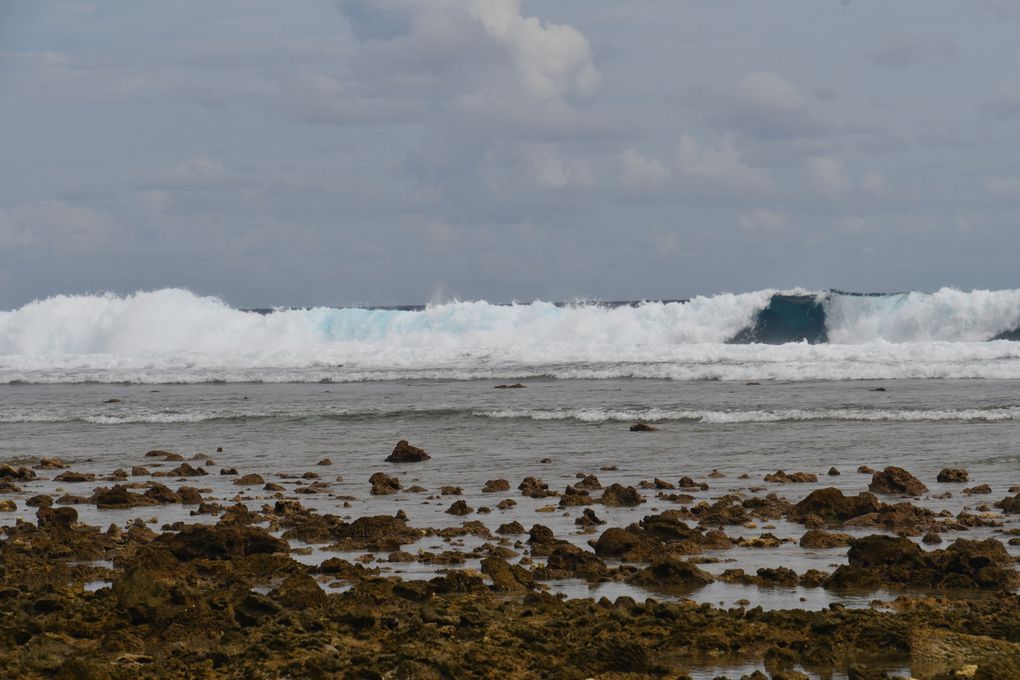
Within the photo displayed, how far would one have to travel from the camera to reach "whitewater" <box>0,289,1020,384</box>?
4506 cm

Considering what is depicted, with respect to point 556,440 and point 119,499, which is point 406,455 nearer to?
point 556,440

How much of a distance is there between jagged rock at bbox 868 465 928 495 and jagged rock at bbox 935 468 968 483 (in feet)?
2.32

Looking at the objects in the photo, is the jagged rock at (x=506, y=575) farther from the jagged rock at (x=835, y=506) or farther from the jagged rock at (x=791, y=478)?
the jagged rock at (x=791, y=478)

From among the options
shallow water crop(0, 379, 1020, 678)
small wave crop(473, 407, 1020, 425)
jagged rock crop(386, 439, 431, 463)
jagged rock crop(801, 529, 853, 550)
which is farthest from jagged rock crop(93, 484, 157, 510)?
small wave crop(473, 407, 1020, 425)

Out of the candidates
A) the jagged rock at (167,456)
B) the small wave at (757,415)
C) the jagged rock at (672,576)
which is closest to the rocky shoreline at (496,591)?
the jagged rock at (672,576)

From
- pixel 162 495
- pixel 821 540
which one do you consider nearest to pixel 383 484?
pixel 162 495

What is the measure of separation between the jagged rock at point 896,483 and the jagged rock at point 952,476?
71cm

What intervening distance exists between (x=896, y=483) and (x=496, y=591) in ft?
25.4

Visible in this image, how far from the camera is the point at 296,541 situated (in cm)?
1335

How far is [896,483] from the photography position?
52.9 feet

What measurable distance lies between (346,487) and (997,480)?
9.33 metres

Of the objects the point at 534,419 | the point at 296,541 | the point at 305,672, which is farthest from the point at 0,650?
the point at 534,419

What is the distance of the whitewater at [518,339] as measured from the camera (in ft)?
148

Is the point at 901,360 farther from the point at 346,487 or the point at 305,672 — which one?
the point at 305,672
